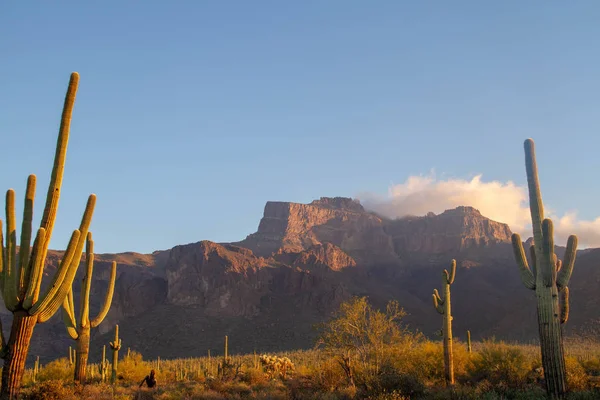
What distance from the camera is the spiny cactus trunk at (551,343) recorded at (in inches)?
561

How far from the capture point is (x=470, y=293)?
97438 mm

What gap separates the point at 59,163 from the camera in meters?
12.6

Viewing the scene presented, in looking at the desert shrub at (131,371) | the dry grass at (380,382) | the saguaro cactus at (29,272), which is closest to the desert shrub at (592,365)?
the dry grass at (380,382)

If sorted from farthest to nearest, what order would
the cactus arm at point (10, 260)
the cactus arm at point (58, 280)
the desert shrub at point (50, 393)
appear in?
the desert shrub at point (50, 393) < the cactus arm at point (58, 280) < the cactus arm at point (10, 260)

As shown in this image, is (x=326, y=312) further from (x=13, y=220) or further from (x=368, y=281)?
(x=13, y=220)

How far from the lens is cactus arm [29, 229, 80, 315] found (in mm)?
11742

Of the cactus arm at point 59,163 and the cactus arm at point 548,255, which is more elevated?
the cactus arm at point 59,163

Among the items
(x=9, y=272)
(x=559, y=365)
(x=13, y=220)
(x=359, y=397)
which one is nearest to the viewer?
(x=9, y=272)

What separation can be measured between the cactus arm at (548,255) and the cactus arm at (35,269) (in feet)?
42.7

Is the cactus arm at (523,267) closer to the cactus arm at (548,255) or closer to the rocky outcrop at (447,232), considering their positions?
the cactus arm at (548,255)

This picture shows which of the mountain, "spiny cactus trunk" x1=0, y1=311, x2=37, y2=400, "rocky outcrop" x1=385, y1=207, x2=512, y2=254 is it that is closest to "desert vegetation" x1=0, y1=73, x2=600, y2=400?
"spiny cactus trunk" x1=0, y1=311, x2=37, y2=400

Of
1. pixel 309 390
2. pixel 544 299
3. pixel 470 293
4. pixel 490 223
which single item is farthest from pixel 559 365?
pixel 490 223

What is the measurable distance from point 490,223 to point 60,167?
510 feet

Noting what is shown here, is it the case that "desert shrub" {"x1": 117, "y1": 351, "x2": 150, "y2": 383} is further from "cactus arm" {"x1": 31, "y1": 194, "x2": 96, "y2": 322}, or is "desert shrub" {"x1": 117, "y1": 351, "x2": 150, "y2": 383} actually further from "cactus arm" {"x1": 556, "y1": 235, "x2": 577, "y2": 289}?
"cactus arm" {"x1": 556, "y1": 235, "x2": 577, "y2": 289}
